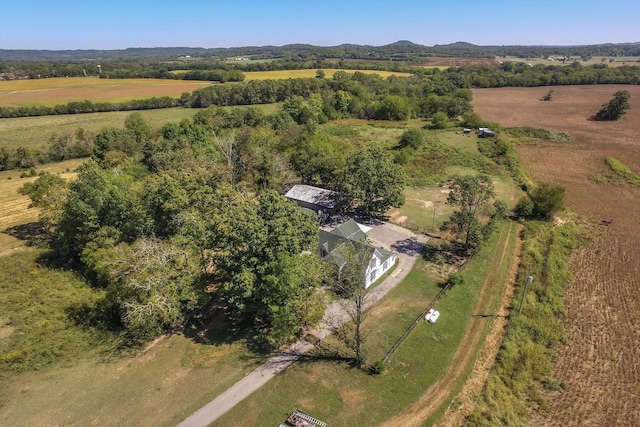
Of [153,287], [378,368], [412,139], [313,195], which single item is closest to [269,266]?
[153,287]

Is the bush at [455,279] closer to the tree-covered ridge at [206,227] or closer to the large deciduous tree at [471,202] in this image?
the large deciduous tree at [471,202]

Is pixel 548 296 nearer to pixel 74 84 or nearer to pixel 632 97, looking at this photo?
pixel 632 97

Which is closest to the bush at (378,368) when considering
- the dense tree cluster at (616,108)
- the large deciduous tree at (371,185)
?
the large deciduous tree at (371,185)

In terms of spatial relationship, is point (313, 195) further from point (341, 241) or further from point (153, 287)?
point (153, 287)

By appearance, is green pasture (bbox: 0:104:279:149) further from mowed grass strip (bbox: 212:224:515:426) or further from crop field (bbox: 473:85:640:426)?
crop field (bbox: 473:85:640:426)

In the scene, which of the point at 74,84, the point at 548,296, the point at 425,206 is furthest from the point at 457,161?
the point at 74,84

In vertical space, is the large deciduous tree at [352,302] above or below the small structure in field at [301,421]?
above
